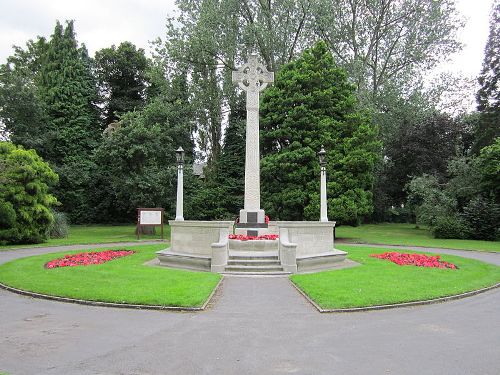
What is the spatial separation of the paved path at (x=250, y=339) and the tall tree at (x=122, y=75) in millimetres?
44057

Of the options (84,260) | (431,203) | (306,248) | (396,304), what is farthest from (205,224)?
(431,203)

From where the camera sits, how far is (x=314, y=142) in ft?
97.7

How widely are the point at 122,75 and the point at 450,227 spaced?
4036 cm

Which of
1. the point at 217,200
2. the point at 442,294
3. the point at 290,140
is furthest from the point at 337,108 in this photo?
the point at 442,294

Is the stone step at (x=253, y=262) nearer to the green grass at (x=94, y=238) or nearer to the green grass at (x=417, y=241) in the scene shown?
the green grass at (x=417, y=241)

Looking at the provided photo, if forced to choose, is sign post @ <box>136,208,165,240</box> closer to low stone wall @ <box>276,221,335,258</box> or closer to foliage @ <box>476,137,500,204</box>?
low stone wall @ <box>276,221,335,258</box>

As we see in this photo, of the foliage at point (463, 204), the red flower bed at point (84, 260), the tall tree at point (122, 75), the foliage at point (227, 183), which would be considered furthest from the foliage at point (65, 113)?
the foliage at point (463, 204)

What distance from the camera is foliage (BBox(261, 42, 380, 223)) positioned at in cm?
2900

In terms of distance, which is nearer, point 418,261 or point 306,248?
point 306,248

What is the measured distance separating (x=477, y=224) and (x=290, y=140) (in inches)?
591

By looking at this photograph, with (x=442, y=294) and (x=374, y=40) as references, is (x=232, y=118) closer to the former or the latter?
(x=374, y=40)

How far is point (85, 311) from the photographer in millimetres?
9227

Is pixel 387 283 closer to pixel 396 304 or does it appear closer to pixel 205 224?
pixel 396 304

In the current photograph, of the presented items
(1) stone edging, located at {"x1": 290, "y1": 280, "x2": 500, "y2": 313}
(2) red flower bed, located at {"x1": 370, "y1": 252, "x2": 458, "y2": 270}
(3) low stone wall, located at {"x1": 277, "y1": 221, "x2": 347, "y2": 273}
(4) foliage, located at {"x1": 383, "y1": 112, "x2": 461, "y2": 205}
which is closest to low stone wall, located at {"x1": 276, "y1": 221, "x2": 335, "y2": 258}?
(3) low stone wall, located at {"x1": 277, "y1": 221, "x2": 347, "y2": 273}
